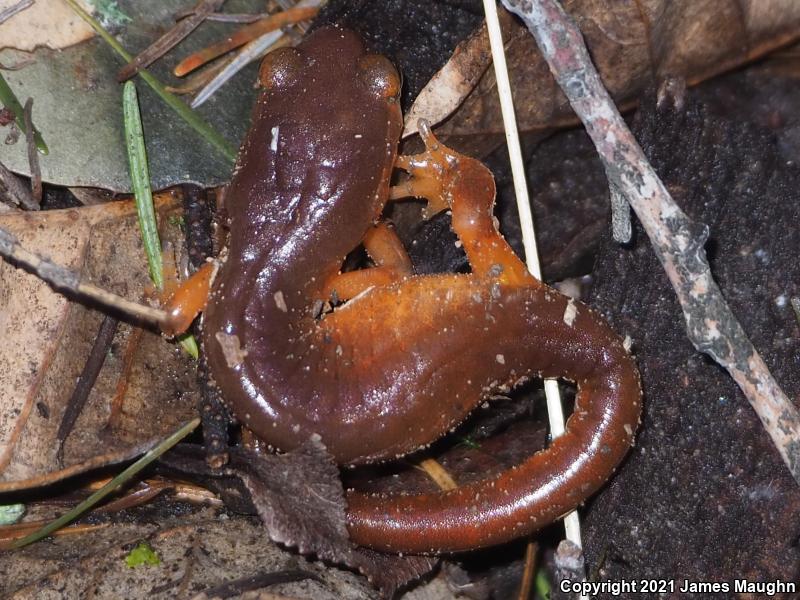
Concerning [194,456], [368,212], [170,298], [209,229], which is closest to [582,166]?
[368,212]

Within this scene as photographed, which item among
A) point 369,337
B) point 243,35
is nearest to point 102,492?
point 369,337

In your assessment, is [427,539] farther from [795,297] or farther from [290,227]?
[795,297]

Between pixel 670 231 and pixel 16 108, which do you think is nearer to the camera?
pixel 670 231

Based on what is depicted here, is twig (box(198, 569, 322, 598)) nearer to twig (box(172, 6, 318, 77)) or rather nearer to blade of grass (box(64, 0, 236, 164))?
blade of grass (box(64, 0, 236, 164))

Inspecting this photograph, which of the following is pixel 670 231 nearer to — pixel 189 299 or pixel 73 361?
pixel 189 299

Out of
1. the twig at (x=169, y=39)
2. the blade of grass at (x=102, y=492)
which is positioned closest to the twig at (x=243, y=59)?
the twig at (x=169, y=39)

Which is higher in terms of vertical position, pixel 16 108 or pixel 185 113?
pixel 16 108
